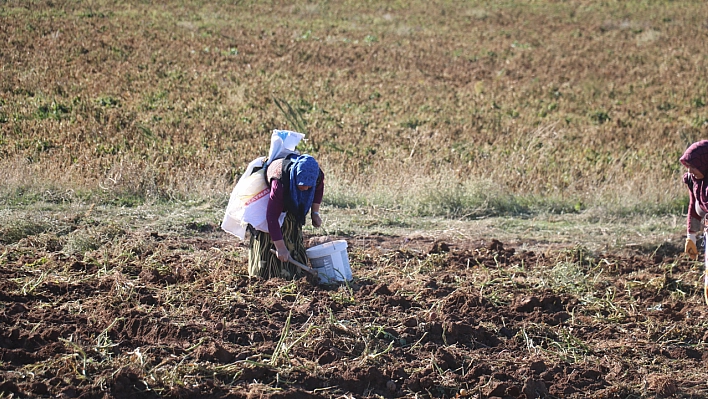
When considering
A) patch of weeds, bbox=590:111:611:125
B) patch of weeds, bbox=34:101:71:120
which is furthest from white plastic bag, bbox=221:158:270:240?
patch of weeds, bbox=590:111:611:125

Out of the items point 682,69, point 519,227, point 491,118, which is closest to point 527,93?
point 491,118

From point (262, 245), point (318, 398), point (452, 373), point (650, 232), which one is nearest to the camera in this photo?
point (318, 398)

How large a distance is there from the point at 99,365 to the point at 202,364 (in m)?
0.52

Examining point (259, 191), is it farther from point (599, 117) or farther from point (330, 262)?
point (599, 117)

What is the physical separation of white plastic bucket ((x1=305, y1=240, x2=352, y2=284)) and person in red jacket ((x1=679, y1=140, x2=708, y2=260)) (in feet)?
Answer: 8.18

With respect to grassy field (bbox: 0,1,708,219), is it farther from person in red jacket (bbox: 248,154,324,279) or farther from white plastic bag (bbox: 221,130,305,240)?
white plastic bag (bbox: 221,130,305,240)

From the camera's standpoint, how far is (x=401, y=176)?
995cm

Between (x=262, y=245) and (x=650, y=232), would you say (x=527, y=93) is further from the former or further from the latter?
(x=262, y=245)

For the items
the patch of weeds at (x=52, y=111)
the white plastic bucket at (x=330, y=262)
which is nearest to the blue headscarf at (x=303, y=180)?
the white plastic bucket at (x=330, y=262)

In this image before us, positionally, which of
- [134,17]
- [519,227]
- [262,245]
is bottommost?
[519,227]

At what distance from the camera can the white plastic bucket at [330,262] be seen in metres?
5.84

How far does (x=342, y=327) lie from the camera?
4793 millimetres

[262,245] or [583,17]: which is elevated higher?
→ [583,17]

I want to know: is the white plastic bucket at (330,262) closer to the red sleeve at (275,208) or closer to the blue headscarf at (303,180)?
the blue headscarf at (303,180)
